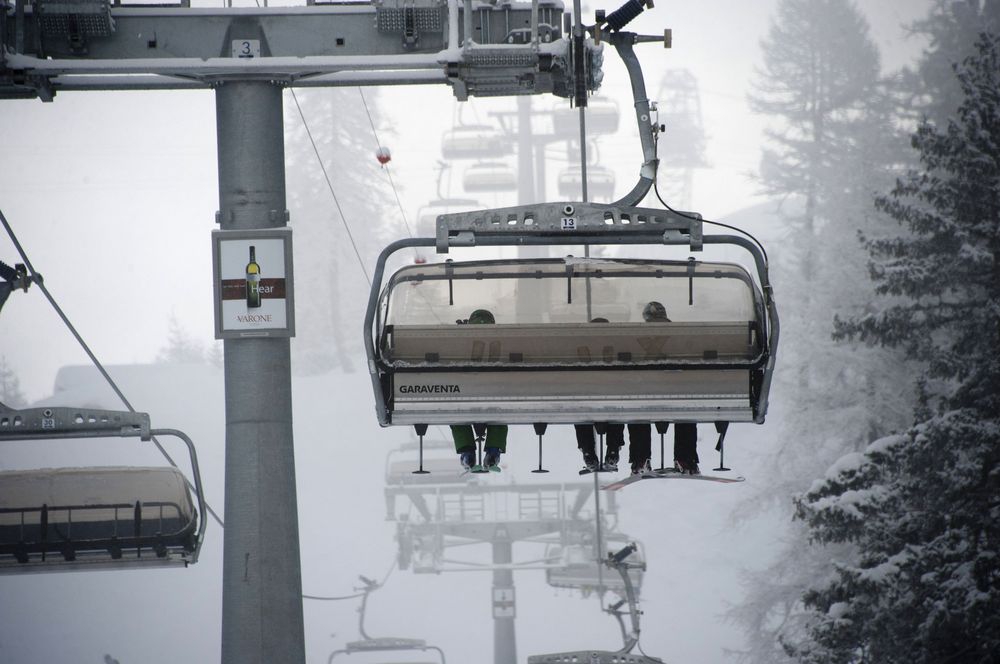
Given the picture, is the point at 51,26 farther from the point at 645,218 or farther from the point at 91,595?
the point at 91,595

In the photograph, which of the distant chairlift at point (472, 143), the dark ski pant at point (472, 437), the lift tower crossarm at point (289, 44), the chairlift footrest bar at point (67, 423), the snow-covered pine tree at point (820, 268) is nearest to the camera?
the lift tower crossarm at point (289, 44)

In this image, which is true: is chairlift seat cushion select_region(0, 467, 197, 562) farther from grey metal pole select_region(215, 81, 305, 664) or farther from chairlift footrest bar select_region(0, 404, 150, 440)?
grey metal pole select_region(215, 81, 305, 664)

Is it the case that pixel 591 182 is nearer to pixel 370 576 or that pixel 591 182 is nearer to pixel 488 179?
pixel 488 179

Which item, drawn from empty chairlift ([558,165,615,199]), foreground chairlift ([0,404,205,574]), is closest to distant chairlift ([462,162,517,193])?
empty chairlift ([558,165,615,199])

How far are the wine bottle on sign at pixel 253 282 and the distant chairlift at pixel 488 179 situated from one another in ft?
134

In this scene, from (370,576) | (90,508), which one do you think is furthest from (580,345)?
(370,576)

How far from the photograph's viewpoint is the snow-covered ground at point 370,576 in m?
41.2

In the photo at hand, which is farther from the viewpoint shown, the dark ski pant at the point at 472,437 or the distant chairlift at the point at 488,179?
the distant chairlift at the point at 488,179

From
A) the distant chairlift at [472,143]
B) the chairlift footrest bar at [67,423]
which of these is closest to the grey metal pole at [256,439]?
the chairlift footrest bar at [67,423]

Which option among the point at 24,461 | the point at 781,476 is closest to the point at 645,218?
the point at 781,476

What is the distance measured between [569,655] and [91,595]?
3466cm

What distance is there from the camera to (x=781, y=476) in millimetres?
32469

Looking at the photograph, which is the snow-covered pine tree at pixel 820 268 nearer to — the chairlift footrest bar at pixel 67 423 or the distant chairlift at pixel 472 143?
the distant chairlift at pixel 472 143

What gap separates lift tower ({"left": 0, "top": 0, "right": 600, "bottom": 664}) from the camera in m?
9.09
